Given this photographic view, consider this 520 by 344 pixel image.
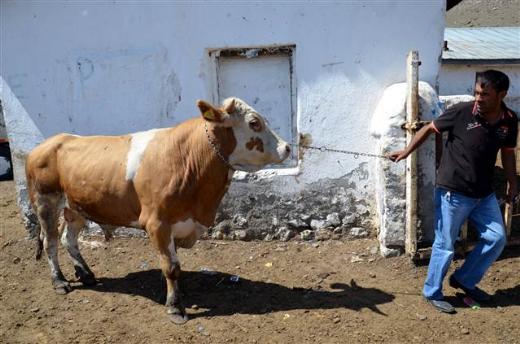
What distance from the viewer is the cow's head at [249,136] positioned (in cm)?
455

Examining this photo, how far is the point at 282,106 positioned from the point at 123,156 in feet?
7.29

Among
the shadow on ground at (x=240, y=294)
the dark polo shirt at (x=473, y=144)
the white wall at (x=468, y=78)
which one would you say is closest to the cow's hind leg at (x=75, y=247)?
the shadow on ground at (x=240, y=294)

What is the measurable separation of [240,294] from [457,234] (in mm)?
2068

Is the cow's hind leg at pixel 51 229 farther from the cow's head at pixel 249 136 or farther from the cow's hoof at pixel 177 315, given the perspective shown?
the cow's head at pixel 249 136

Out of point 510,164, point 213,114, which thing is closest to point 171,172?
point 213,114

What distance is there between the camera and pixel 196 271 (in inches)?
229

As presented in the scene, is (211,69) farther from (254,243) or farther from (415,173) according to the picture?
(415,173)

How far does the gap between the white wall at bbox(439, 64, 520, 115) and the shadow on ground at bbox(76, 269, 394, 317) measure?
39.4 ft

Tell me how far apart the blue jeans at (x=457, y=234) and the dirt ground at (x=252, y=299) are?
275 millimetres

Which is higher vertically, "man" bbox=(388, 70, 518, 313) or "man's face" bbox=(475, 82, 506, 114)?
"man's face" bbox=(475, 82, 506, 114)

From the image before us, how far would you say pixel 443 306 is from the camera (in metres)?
4.66

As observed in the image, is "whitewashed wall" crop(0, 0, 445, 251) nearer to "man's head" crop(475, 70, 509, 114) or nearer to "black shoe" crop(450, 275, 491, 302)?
"black shoe" crop(450, 275, 491, 302)

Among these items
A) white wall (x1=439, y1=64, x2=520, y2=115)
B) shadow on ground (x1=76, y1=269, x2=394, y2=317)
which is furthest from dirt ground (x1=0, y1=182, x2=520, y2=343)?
white wall (x1=439, y1=64, x2=520, y2=115)

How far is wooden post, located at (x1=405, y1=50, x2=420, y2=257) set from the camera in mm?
5355
